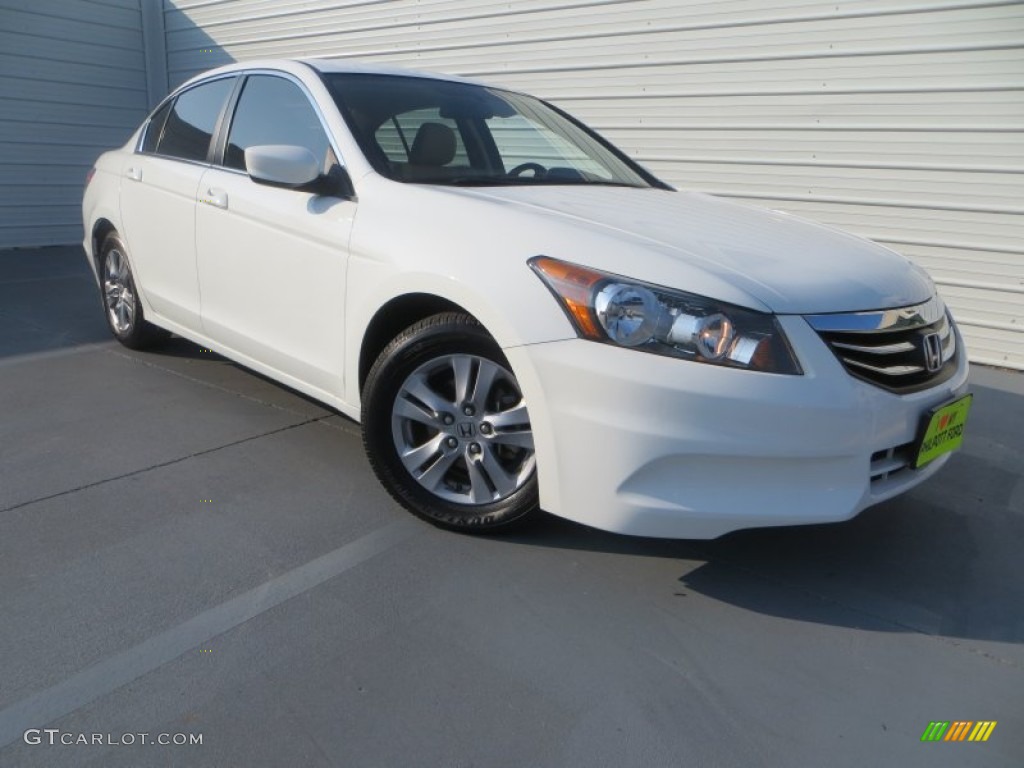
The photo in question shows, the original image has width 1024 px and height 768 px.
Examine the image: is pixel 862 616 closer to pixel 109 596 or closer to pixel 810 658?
pixel 810 658

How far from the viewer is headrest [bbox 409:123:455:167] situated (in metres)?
3.48

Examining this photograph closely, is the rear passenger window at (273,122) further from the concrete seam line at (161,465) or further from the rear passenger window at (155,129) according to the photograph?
the concrete seam line at (161,465)

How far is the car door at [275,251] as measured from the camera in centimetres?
334

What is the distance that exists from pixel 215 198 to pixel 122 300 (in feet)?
5.09

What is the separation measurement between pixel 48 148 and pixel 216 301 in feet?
25.2

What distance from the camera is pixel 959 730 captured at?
7.37 ft

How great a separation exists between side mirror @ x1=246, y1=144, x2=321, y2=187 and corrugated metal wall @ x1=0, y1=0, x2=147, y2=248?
26.1 feet

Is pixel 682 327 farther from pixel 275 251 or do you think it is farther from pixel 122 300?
pixel 122 300

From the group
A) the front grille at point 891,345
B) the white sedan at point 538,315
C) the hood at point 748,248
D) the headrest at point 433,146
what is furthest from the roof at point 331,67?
the front grille at point 891,345

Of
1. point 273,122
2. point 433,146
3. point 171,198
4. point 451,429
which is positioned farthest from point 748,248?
point 171,198

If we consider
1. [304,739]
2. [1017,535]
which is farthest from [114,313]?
[1017,535]

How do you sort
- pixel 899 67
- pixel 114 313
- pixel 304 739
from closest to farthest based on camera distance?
pixel 304 739, pixel 114 313, pixel 899 67

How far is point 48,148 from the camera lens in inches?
402

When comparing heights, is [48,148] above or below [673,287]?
below
